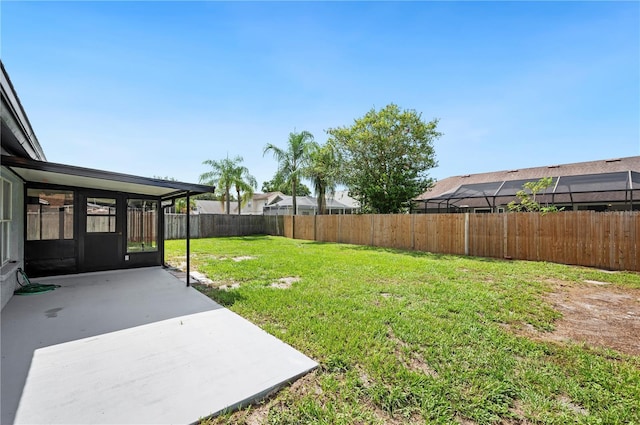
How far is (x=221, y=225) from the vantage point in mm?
18281

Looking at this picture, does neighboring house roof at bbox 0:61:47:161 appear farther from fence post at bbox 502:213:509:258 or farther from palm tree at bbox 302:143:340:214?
palm tree at bbox 302:143:340:214

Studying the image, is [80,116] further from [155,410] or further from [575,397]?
[575,397]

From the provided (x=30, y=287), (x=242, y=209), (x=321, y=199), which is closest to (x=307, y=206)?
(x=321, y=199)

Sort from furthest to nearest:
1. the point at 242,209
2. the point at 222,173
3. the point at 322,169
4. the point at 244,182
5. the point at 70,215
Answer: the point at 242,209, the point at 244,182, the point at 222,173, the point at 322,169, the point at 70,215

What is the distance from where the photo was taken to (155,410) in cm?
190

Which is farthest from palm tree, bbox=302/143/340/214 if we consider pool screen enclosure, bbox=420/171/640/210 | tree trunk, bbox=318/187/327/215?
pool screen enclosure, bbox=420/171/640/210

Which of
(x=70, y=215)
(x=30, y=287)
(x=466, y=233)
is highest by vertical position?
(x=70, y=215)

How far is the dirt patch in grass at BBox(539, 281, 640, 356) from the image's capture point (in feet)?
10.4

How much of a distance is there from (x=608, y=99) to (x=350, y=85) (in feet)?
28.0

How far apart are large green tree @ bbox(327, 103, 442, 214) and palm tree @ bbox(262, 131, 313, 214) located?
3654mm

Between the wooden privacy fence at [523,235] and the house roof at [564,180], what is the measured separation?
3.32 m

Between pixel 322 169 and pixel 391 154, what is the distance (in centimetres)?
466

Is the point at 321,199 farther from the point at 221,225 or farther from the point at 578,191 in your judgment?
the point at 578,191

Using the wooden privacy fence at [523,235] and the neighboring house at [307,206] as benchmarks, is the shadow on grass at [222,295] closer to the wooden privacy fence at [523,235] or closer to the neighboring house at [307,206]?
the wooden privacy fence at [523,235]
